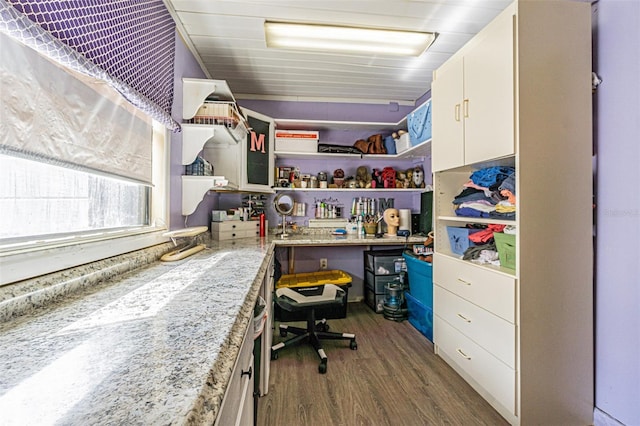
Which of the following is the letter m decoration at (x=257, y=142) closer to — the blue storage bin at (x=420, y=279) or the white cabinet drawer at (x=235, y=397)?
the blue storage bin at (x=420, y=279)

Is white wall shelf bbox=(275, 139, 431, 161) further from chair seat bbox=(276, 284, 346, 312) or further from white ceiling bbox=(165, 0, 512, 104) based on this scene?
chair seat bbox=(276, 284, 346, 312)

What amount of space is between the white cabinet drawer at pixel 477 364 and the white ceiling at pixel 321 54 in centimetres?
202

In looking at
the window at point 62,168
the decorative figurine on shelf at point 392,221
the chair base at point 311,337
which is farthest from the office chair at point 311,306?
the decorative figurine on shelf at point 392,221

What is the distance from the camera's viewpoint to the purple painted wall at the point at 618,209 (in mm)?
1212

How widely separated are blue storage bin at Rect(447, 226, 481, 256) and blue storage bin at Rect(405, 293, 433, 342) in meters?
0.57

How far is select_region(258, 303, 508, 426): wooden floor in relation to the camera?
4.60 ft

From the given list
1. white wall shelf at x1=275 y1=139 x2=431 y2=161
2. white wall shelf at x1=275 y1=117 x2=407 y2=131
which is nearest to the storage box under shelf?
white wall shelf at x1=275 y1=139 x2=431 y2=161

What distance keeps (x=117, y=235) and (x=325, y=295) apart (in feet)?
4.34

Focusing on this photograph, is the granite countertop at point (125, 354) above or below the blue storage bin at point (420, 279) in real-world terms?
above

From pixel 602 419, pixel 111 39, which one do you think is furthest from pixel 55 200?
pixel 602 419

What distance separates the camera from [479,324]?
154cm

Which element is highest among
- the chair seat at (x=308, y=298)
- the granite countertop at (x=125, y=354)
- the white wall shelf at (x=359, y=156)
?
the white wall shelf at (x=359, y=156)

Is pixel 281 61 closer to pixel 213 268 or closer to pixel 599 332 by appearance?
pixel 213 268

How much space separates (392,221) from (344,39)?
1.71 metres
